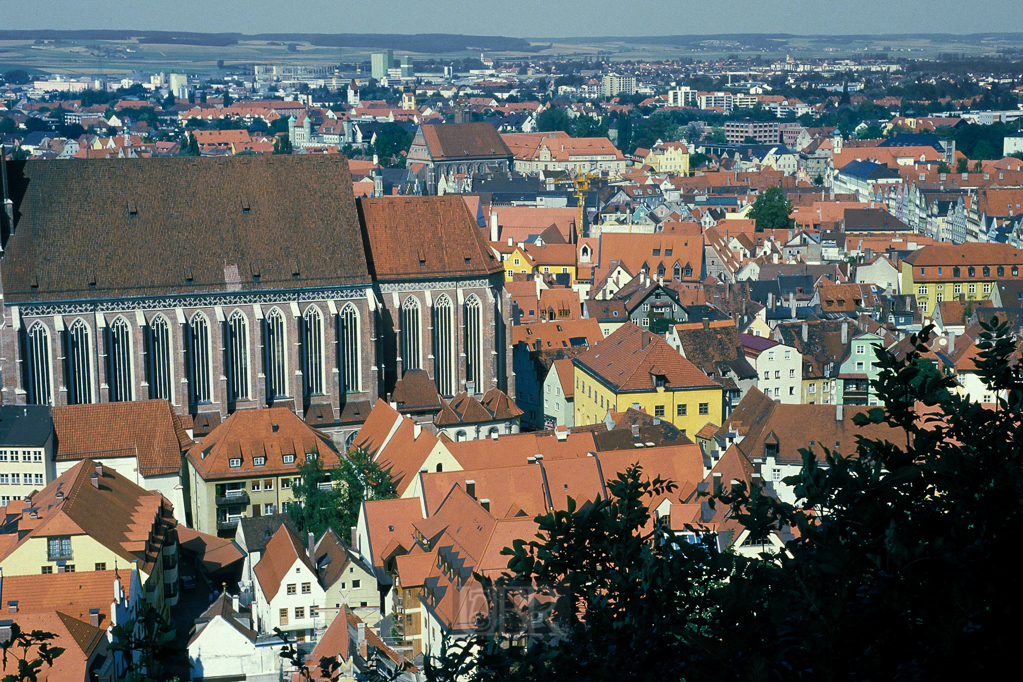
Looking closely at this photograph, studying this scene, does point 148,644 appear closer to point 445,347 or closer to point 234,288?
point 234,288

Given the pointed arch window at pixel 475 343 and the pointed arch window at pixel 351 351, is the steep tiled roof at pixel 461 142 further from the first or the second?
the pointed arch window at pixel 351 351

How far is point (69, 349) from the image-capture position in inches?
2461

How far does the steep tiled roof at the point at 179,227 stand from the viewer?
6219 centimetres

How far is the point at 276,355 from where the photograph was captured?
2576 inches

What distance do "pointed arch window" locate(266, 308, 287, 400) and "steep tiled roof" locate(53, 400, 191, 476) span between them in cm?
593

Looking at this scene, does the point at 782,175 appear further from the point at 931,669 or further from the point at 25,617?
the point at 931,669

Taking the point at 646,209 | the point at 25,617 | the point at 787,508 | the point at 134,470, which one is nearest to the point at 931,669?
the point at 787,508

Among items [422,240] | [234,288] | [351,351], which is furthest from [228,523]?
[422,240]

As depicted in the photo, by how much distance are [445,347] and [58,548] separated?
82.8 ft

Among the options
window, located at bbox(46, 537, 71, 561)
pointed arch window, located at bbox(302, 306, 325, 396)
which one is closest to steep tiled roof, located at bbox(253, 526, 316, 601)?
window, located at bbox(46, 537, 71, 561)

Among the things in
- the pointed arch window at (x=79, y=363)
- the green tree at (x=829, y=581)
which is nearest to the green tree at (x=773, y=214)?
the pointed arch window at (x=79, y=363)

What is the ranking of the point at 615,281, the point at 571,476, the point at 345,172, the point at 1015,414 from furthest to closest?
the point at 615,281
the point at 345,172
the point at 571,476
the point at 1015,414

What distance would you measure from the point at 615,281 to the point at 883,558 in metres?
84.6

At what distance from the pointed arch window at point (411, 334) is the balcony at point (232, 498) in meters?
12.1
